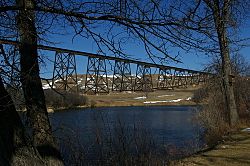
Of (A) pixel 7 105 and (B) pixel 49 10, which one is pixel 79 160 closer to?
(A) pixel 7 105

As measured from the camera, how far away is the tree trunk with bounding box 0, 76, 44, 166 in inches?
159

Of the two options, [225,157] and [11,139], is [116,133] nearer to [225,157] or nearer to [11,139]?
[225,157]

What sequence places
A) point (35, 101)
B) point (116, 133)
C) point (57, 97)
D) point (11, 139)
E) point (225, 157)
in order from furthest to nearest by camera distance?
point (57, 97), point (225, 157), point (116, 133), point (35, 101), point (11, 139)

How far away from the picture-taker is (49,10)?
369 cm

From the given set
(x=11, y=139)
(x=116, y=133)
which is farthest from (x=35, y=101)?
(x=116, y=133)

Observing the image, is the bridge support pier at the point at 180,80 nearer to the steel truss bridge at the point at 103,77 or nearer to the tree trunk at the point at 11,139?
the steel truss bridge at the point at 103,77

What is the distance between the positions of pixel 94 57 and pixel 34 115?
57.3 inches

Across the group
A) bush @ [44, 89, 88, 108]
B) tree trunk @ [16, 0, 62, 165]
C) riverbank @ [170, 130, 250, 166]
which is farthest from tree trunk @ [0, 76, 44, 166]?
riverbank @ [170, 130, 250, 166]

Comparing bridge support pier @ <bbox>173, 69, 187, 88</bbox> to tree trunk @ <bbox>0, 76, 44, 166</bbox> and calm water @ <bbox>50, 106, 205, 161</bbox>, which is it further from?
tree trunk @ <bbox>0, 76, 44, 166</bbox>

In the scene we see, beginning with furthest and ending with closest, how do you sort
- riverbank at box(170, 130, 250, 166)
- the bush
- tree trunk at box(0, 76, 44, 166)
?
riverbank at box(170, 130, 250, 166)
the bush
tree trunk at box(0, 76, 44, 166)

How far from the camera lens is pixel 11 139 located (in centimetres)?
414

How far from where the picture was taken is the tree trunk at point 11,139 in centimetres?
405

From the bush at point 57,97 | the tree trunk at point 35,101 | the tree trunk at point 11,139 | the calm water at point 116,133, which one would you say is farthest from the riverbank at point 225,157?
the tree trunk at point 11,139

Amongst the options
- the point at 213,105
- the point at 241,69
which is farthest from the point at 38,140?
the point at 241,69
